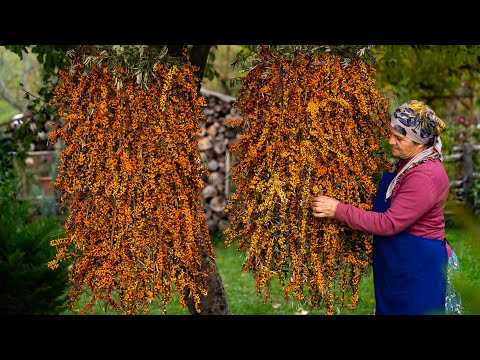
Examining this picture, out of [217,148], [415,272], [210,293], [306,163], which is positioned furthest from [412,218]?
[217,148]

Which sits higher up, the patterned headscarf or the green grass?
the patterned headscarf

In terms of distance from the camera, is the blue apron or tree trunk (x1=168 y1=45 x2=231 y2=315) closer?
the blue apron

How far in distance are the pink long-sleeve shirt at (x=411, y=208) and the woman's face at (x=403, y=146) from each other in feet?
0.30

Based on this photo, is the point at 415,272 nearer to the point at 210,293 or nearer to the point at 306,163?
the point at 306,163

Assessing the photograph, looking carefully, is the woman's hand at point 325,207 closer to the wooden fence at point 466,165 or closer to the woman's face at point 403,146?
the woman's face at point 403,146

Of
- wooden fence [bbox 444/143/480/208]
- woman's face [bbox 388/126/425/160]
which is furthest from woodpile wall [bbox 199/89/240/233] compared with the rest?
woman's face [bbox 388/126/425/160]

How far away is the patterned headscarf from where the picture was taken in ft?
7.88

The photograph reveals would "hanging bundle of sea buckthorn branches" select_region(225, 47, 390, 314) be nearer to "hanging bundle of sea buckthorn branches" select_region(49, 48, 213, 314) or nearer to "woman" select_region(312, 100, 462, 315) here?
"woman" select_region(312, 100, 462, 315)

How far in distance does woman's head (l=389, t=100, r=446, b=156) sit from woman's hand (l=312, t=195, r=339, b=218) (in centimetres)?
43

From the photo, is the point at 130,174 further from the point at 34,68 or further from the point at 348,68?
the point at 34,68

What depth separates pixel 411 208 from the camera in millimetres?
2332

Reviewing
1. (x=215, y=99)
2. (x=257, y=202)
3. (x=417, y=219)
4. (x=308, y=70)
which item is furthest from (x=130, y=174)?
(x=215, y=99)

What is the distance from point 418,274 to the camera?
2406 mm

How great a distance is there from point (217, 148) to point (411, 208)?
235 inches
